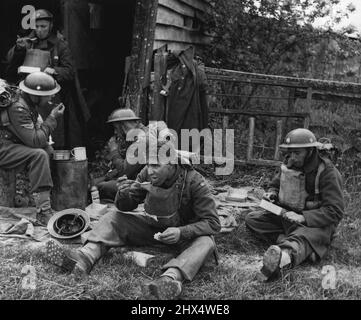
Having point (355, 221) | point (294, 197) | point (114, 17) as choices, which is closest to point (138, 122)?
point (294, 197)

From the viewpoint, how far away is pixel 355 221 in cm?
638

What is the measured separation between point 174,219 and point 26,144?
7.30 ft

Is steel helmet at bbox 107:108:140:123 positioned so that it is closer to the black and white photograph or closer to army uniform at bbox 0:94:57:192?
the black and white photograph

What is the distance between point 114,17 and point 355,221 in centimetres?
586

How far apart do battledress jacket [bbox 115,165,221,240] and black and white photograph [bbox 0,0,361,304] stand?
0.01m

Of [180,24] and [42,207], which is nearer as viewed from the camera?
[42,207]

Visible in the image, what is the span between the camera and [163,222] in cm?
502

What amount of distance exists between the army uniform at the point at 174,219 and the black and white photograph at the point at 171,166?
0.5 inches

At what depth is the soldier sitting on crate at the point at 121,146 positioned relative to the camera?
22.0 feet

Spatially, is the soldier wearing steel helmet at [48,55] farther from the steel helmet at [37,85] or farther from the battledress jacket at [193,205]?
the battledress jacket at [193,205]

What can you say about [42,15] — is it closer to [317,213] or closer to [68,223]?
[68,223]

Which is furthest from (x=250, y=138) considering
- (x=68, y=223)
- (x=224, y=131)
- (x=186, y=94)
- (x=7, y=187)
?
(x=7, y=187)

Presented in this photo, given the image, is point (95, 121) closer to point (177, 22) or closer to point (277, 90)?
point (177, 22)

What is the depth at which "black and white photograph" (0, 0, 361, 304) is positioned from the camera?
473 cm
